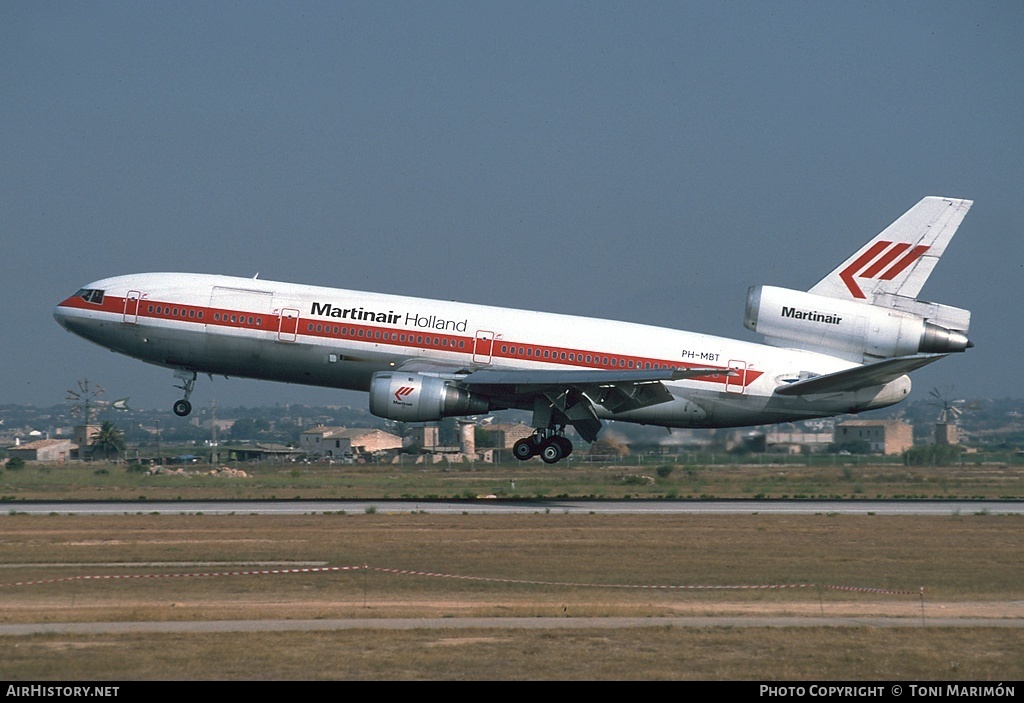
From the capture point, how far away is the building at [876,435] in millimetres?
64188

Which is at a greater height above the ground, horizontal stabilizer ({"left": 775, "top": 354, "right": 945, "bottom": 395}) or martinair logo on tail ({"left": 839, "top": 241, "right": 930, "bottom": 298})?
martinair logo on tail ({"left": 839, "top": 241, "right": 930, "bottom": 298})

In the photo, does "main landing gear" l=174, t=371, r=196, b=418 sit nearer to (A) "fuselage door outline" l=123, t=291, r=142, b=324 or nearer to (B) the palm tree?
(A) "fuselage door outline" l=123, t=291, r=142, b=324

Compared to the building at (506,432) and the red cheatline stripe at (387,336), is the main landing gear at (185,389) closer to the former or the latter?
the red cheatline stripe at (387,336)

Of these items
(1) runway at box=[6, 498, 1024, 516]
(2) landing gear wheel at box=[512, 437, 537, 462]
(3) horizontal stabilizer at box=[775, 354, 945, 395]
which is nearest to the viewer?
(1) runway at box=[6, 498, 1024, 516]

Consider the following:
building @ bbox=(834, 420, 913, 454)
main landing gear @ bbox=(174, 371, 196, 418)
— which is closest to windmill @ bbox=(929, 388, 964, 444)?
building @ bbox=(834, 420, 913, 454)

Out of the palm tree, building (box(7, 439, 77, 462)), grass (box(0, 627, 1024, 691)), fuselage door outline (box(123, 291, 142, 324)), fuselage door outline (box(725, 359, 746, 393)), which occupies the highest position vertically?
fuselage door outline (box(123, 291, 142, 324))

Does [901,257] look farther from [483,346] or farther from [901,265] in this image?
[483,346]

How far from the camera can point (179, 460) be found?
7850 cm

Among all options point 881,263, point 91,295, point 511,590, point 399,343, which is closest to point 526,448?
point 399,343

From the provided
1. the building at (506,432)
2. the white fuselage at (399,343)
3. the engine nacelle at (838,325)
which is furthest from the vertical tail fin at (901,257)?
the building at (506,432)

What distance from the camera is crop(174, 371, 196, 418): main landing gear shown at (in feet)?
145

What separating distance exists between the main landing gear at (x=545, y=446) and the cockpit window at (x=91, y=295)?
1635cm

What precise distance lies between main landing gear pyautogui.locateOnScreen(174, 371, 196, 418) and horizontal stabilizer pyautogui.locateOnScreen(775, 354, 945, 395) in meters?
21.7
